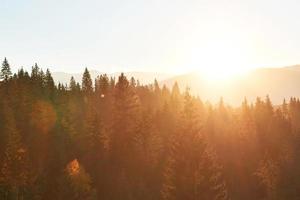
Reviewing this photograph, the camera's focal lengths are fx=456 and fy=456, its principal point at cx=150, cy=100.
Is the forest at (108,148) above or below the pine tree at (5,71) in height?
below

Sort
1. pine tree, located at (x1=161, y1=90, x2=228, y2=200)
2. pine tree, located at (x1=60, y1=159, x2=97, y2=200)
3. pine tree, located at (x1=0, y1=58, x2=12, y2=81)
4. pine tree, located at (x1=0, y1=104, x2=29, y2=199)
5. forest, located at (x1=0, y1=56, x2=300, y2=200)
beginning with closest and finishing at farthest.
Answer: pine tree, located at (x1=161, y1=90, x2=228, y2=200)
pine tree, located at (x1=60, y1=159, x2=97, y2=200)
pine tree, located at (x1=0, y1=104, x2=29, y2=199)
forest, located at (x1=0, y1=56, x2=300, y2=200)
pine tree, located at (x1=0, y1=58, x2=12, y2=81)

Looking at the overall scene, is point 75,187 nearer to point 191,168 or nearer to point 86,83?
point 191,168

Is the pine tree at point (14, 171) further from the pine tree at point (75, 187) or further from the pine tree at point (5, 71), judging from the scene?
the pine tree at point (5, 71)

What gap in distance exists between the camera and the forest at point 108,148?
7812 centimetres

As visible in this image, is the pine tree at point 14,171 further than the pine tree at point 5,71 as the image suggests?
No

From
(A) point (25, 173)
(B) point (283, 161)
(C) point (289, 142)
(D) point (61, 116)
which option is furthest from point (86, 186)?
(C) point (289, 142)

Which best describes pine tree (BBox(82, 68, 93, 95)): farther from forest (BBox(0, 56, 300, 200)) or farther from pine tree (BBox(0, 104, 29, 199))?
pine tree (BBox(0, 104, 29, 199))

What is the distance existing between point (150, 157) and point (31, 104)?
99.6ft

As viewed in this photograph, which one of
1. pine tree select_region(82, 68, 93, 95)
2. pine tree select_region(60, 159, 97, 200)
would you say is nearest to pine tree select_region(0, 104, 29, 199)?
pine tree select_region(60, 159, 97, 200)

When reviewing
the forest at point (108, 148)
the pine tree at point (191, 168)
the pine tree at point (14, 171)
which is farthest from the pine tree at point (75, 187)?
the pine tree at point (191, 168)

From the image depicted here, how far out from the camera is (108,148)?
92938 mm

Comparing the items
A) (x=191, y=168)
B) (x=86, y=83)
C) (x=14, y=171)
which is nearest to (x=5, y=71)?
(x=86, y=83)

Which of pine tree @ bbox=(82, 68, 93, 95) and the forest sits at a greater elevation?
pine tree @ bbox=(82, 68, 93, 95)

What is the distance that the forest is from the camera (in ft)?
256
